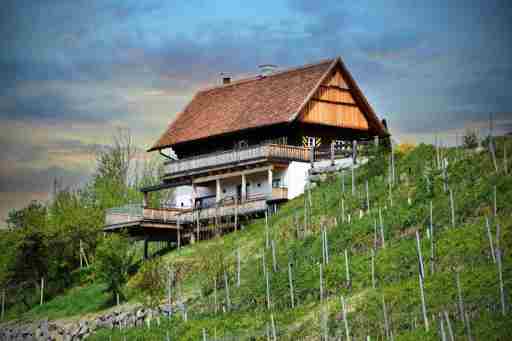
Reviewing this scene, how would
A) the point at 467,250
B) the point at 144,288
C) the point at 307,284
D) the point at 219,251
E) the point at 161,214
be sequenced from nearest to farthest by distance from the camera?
the point at 467,250 < the point at 307,284 < the point at 144,288 < the point at 219,251 < the point at 161,214

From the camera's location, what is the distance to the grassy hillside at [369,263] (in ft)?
103

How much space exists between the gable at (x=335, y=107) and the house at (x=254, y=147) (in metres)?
0.05

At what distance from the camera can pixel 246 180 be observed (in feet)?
183

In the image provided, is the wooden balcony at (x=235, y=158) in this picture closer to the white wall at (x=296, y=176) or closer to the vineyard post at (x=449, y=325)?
the white wall at (x=296, y=176)

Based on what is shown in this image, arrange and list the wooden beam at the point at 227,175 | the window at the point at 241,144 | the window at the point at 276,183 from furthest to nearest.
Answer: the window at the point at 241,144
the window at the point at 276,183
the wooden beam at the point at 227,175

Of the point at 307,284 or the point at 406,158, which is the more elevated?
the point at 406,158

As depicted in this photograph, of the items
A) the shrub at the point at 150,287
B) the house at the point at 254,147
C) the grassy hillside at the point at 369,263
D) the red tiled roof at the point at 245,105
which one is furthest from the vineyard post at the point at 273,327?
the red tiled roof at the point at 245,105

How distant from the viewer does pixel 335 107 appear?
186 feet

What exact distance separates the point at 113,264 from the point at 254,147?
370 inches

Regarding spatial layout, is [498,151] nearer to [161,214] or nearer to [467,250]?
[467,250]

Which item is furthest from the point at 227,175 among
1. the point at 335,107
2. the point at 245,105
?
the point at 335,107

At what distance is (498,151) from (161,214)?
19560 millimetres

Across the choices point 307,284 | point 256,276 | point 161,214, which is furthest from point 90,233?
point 307,284

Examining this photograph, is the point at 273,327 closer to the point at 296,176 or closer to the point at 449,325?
the point at 449,325
